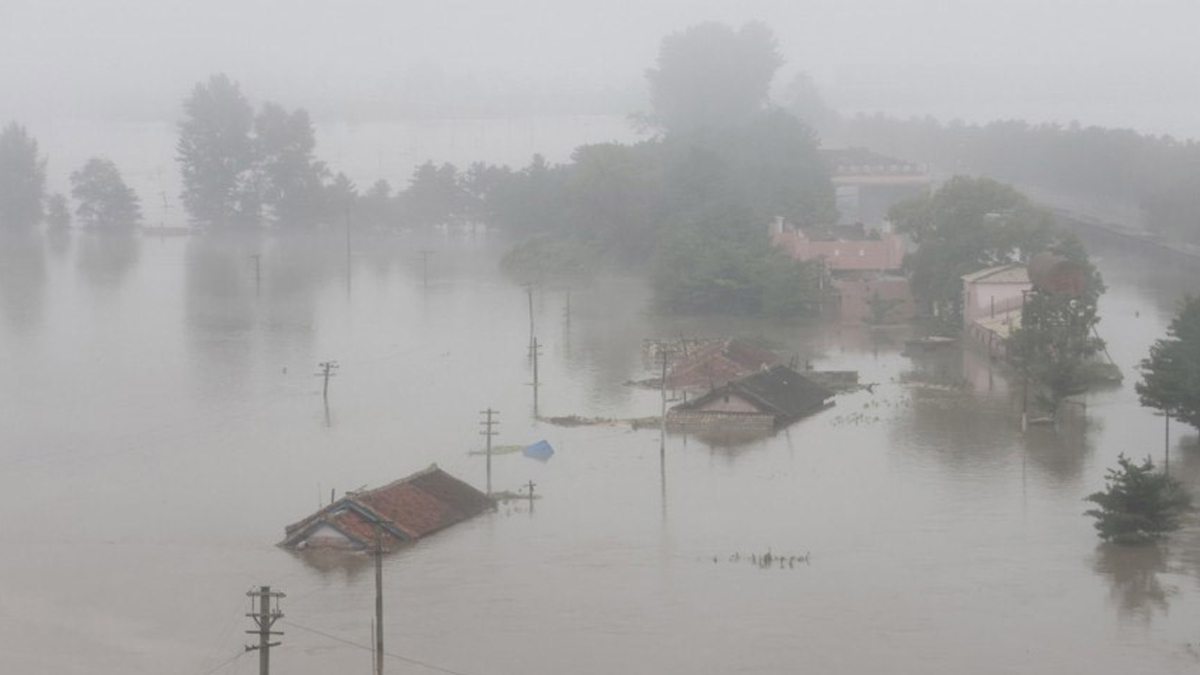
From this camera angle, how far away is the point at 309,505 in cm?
783

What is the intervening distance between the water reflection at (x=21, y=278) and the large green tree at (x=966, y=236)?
7303 millimetres

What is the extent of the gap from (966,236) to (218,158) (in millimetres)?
15817

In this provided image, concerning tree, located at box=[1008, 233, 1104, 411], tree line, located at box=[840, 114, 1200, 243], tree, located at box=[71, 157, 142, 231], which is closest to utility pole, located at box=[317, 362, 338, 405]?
tree, located at box=[1008, 233, 1104, 411]

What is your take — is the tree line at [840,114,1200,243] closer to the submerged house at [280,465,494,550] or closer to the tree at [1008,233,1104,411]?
the tree at [1008,233,1104,411]

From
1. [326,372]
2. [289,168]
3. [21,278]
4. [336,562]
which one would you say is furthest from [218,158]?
[336,562]

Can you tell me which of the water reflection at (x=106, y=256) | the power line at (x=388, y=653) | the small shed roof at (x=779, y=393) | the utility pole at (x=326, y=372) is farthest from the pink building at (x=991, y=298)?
the water reflection at (x=106, y=256)

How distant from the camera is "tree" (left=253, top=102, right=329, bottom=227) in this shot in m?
26.3

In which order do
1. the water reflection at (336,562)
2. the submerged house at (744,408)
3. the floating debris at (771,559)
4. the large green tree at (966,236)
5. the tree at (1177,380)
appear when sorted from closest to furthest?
the water reflection at (336,562) → the floating debris at (771,559) → the tree at (1177,380) → the submerged house at (744,408) → the large green tree at (966,236)

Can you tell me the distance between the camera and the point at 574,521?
754 centimetres

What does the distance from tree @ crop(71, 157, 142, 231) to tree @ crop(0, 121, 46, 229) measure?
41.9 inches

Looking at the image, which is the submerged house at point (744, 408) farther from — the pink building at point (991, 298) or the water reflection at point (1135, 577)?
the pink building at point (991, 298)

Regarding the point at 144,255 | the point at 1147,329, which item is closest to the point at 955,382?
the point at 1147,329

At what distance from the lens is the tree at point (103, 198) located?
90.1 ft

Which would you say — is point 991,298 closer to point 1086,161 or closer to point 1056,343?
point 1056,343
